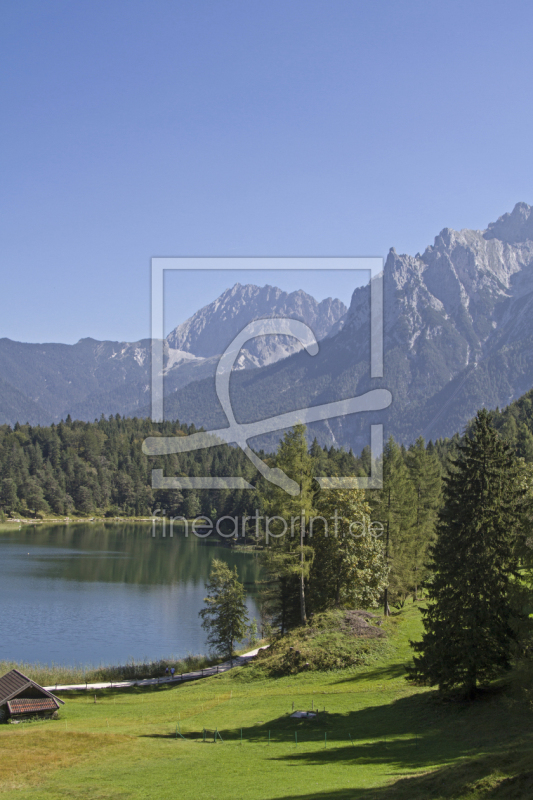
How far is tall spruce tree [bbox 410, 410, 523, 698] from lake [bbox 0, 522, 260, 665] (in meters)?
24.9

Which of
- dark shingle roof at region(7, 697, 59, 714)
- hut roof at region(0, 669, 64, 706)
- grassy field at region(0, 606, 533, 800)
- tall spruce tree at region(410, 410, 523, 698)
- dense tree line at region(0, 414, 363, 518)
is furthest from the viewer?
dense tree line at region(0, 414, 363, 518)

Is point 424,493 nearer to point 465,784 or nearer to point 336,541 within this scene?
point 336,541

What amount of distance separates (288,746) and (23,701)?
16663 millimetres

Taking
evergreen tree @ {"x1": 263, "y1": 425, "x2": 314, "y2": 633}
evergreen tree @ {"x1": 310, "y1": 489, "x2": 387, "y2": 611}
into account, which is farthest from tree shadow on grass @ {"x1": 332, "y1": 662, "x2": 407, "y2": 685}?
evergreen tree @ {"x1": 310, "y1": 489, "x2": 387, "y2": 611}

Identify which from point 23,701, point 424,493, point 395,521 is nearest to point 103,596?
point 424,493

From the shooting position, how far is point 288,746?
26609mm

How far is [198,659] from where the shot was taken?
50.6 m

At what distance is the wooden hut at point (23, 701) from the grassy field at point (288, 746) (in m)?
1.10

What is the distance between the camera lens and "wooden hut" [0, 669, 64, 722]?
3456 cm

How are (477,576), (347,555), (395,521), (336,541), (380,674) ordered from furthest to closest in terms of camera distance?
(395,521) → (336,541) → (347,555) → (380,674) → (477,576)

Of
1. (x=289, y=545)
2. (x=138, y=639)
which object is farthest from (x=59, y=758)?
(x=138, y=639)

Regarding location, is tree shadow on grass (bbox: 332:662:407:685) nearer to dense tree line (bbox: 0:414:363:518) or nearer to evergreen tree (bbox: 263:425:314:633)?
evergreen tree (bbox: 263:425:314:633)

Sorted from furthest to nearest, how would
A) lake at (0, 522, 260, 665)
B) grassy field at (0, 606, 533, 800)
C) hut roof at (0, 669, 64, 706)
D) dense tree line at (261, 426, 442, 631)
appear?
lake at (0, 522, 260, 665)
dense tree line at (261, 426, 442, 631)
hut roof at (0, 669, 64, 706)
grassy field at (0, 606, 533, 800)

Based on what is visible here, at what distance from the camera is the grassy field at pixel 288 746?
1955 cm
